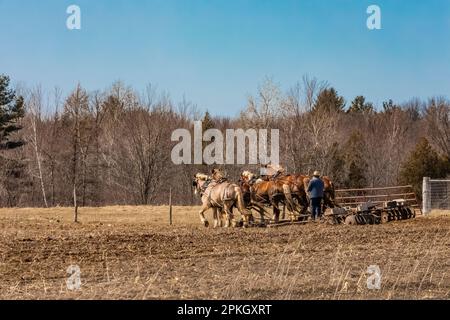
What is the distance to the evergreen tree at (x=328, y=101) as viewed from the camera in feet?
195

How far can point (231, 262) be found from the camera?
14148 millimetres

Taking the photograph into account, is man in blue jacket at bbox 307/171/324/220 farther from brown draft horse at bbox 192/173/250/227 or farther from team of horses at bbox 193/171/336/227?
brown draft horse at bbox 192/173/250/227

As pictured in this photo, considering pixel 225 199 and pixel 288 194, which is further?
pixel 288 194

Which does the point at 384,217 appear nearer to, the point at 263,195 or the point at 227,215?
the point at 263,195

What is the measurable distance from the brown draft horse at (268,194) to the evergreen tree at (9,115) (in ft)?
106

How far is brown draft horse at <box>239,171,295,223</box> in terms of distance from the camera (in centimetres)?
2581

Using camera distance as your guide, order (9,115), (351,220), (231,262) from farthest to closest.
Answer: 1. (9,115)
2. (351,220)
3. (231,262)

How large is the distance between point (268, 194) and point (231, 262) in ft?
39.5

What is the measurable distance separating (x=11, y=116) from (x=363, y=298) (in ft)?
167

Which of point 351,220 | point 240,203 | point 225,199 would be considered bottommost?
point 351,220

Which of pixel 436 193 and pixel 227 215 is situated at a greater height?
pixel 436 193

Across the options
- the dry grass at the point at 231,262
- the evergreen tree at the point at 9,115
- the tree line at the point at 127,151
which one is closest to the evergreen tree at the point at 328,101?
the tree line at the point at 127,151

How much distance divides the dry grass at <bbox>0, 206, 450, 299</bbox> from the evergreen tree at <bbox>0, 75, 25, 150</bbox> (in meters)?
33.3

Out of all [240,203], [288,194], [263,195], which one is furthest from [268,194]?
[240,203]
